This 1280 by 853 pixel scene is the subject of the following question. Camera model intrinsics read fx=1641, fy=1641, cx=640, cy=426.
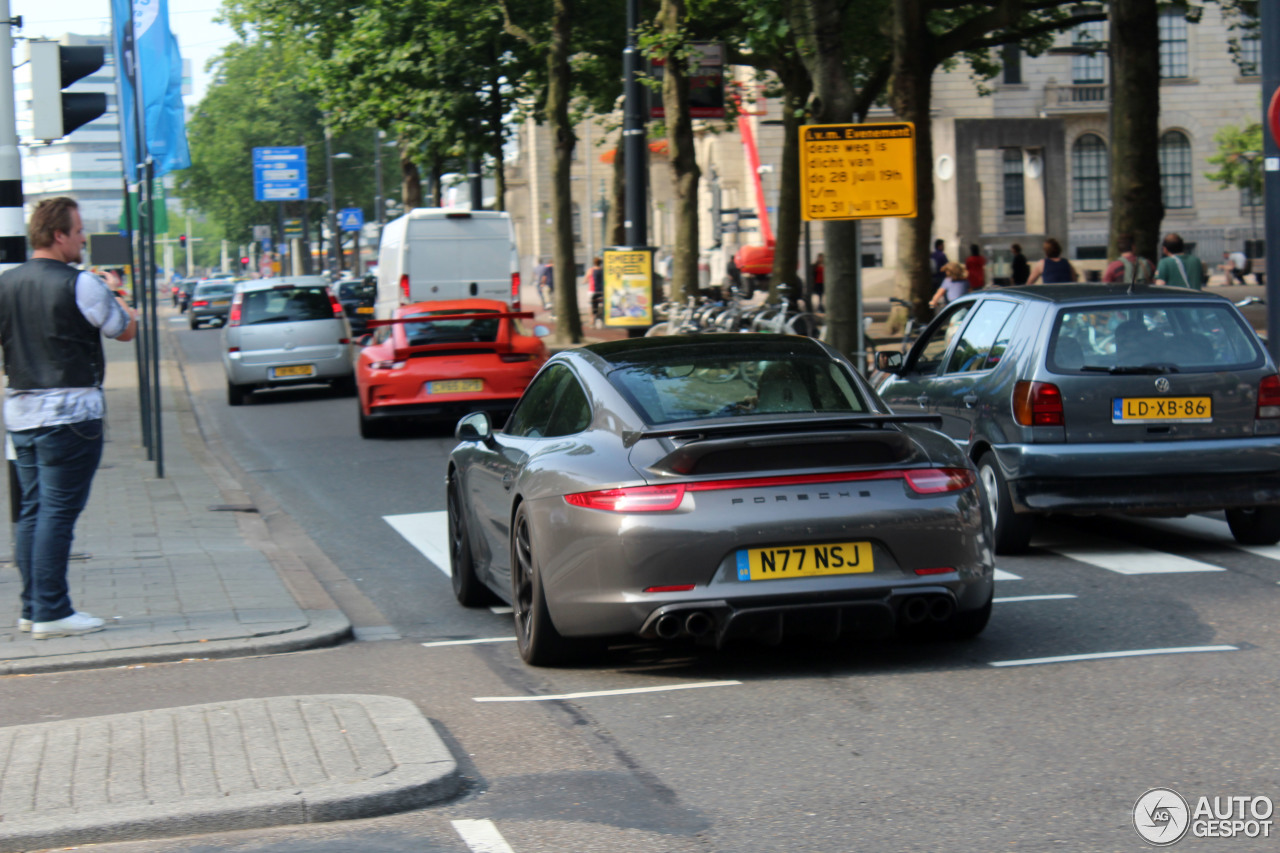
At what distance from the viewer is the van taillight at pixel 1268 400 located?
895 centimetres

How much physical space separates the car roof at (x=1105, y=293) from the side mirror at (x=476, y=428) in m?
3.36

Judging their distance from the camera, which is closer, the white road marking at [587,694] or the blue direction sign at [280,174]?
the white road marking at [587,694]

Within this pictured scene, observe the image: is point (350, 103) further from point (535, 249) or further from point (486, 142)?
point (535, 249)

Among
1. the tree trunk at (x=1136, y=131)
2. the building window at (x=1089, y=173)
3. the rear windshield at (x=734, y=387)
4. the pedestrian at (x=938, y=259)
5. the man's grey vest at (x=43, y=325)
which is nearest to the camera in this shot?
the rear windshield at (x=734, y=387)

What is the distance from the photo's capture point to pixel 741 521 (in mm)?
5930

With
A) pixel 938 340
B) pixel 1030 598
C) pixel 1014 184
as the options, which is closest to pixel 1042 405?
pixel 1030 598

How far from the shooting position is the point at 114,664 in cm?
691

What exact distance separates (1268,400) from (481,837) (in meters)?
6.12

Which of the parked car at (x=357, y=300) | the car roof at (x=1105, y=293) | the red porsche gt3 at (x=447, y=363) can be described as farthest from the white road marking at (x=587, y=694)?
the parked car at (x=357, y=300)

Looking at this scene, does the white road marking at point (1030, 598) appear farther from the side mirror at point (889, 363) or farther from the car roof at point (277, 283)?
the car roof at point (277, 283)

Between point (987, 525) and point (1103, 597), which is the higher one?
point (987, 525)

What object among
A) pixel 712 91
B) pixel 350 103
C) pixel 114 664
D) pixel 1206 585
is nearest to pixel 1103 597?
pixel 1206 585

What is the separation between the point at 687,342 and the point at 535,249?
9682 centimetres

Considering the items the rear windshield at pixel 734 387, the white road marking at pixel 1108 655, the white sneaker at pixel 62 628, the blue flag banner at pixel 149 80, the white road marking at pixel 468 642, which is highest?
the blue flag banner at pixel 149 80
